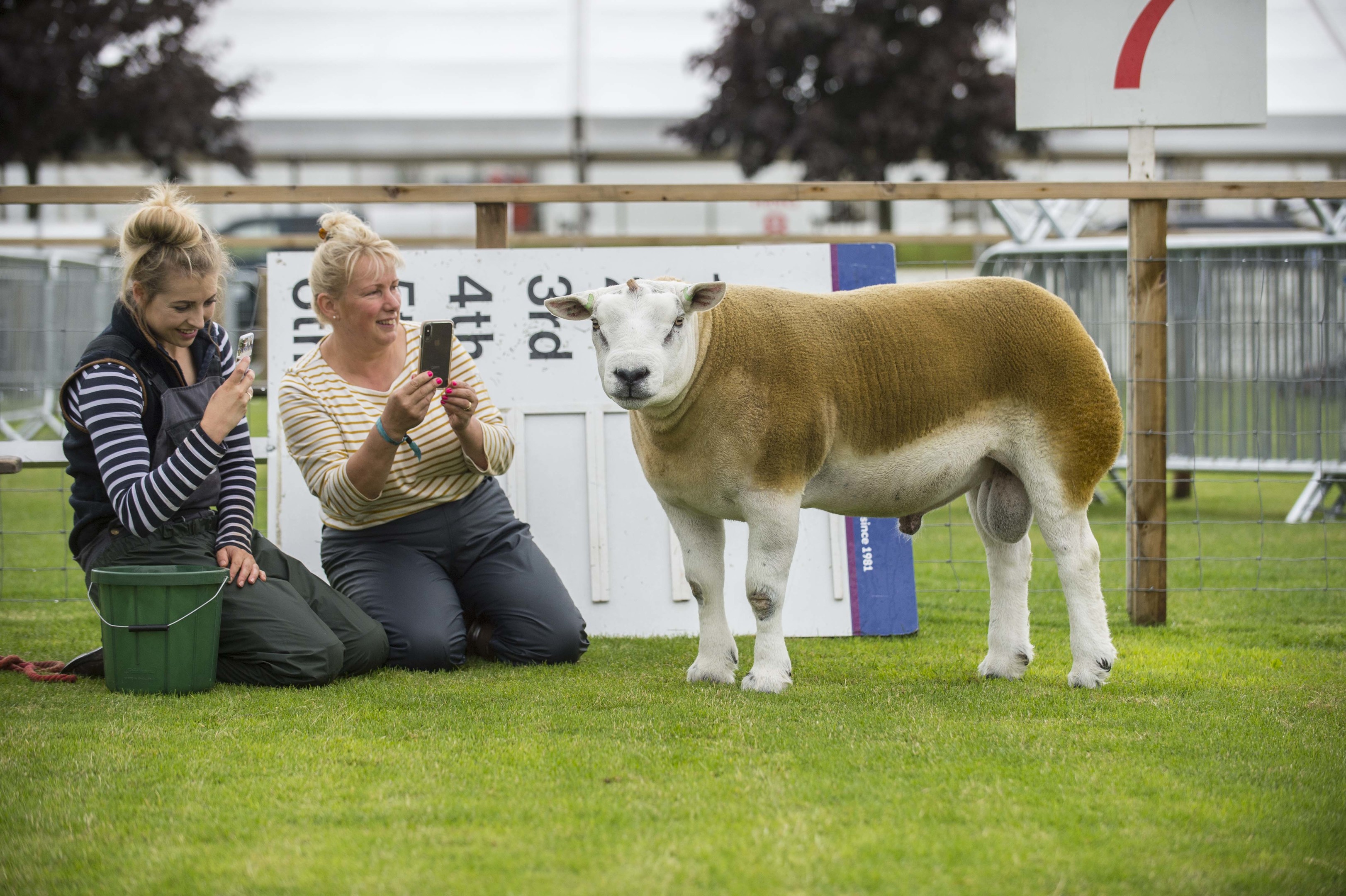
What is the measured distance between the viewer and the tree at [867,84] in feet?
64.2

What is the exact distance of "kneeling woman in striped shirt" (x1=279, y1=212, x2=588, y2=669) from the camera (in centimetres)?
443

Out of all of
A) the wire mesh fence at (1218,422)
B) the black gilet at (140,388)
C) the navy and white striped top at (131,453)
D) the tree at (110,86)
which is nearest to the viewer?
the navy and white striped top at (131,453)

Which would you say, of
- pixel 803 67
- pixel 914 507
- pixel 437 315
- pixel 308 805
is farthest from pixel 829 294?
pixel 803 67

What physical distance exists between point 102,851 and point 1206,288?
23.8ft

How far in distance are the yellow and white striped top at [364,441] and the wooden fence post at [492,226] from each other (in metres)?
0.96

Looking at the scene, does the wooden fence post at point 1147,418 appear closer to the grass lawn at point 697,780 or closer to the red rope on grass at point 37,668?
the grass lawn at point 697,780

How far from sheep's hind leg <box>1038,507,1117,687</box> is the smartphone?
2.02 m

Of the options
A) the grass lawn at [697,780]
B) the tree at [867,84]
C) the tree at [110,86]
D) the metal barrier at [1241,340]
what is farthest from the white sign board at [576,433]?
the tree at [110,86]

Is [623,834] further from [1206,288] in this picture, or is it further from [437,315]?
[1206,288]

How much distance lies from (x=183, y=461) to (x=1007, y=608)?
8.97 ft

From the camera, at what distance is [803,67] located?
2052 cm

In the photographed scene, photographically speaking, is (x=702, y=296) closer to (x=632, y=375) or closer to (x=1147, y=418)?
(x=632, y=375)

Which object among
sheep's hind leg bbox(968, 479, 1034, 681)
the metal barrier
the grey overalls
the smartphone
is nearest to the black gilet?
the grey overalls

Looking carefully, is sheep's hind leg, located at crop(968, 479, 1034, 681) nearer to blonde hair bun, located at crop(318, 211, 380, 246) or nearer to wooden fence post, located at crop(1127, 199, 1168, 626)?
wooden fence post, located at crop(1127, 199, 1168, 626)
